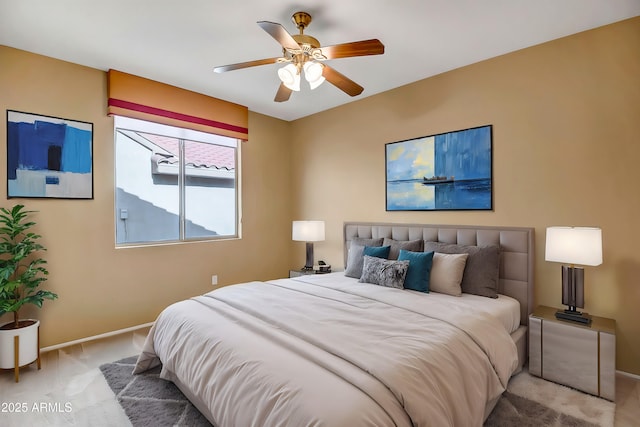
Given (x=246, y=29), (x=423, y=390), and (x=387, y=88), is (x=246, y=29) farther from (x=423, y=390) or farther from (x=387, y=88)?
(x=423, y=390)

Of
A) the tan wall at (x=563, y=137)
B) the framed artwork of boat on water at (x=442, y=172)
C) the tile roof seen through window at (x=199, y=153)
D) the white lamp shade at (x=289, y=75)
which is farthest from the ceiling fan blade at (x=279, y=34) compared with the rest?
the tile roof seen through window at (x=199, y=153)

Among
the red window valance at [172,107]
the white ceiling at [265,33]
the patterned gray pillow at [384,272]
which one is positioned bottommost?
the patterned gray pillow at [384,272]

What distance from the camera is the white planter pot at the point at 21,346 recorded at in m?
2.40

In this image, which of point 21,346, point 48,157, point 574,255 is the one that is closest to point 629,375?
point 574,255

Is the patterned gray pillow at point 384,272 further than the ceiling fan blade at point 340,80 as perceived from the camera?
Yes

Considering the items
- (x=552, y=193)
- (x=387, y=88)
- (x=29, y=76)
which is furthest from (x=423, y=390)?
(x=29, y=76)

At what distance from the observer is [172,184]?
3.95 metres

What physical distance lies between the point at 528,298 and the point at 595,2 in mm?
2235

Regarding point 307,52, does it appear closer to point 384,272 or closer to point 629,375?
point 384,272

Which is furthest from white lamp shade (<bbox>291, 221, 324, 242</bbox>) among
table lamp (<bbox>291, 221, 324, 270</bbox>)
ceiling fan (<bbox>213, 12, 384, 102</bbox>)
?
ceiling fan (<bbox>213, 12, 384, 102</bbox>)

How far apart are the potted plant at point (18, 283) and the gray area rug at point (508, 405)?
0.69 meters

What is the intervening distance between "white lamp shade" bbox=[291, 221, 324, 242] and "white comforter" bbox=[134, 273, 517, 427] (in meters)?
1.60

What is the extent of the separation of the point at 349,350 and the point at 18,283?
2645 millimetres

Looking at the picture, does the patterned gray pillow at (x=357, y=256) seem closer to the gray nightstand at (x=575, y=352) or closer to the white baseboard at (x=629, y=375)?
the gray nightstand at (x=575, y=352)
